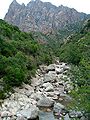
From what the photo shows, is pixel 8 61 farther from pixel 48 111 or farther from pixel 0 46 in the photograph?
pixel 48 111

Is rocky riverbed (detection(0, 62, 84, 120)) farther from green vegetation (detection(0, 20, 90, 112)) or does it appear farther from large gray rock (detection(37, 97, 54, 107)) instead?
green vegetation (detection(0, 20, 90, 112))

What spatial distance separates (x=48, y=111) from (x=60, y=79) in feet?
47.3

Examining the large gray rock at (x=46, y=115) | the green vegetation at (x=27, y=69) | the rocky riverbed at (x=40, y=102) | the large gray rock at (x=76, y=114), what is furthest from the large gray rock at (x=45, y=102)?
the large gray rock at (x=76, y=114)

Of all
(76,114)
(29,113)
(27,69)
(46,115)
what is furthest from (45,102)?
(27,69)

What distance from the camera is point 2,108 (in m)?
26.5

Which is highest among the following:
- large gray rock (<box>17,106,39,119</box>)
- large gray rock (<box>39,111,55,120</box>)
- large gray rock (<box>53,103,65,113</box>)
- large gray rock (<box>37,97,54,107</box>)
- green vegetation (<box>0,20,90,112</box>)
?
green vegetation (<box>0,20,90,112</box>)

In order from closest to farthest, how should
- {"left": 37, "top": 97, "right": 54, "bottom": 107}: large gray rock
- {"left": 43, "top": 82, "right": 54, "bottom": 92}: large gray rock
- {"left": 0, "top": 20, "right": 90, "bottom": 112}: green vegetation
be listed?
1. {"left": 0, "top": 20, "right": 90, "bottom": 112}: green vegetation
2. {"left": 37, "top": 97, "right": 54, "bottom": 107}: large gray rock
3. {"left": 43, "top": 82, "right": 54, "bottom": 92}: large gray rock

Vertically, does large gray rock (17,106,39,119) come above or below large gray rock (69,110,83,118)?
below

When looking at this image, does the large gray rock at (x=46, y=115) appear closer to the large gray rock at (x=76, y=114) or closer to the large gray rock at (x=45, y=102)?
the large gray rock at (x=45, y=102)

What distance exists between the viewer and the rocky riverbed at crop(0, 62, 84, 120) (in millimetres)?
24598

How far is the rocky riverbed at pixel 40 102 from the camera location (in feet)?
80.7

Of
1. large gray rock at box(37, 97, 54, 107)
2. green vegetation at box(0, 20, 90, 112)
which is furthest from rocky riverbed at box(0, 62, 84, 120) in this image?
green vegetation at box(0, 20, 90, 112)

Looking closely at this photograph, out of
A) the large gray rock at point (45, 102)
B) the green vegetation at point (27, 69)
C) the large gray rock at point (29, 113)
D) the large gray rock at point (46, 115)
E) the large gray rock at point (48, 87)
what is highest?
the green vegetation at point (27, 69)

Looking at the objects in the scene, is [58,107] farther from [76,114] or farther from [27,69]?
[27,69]
